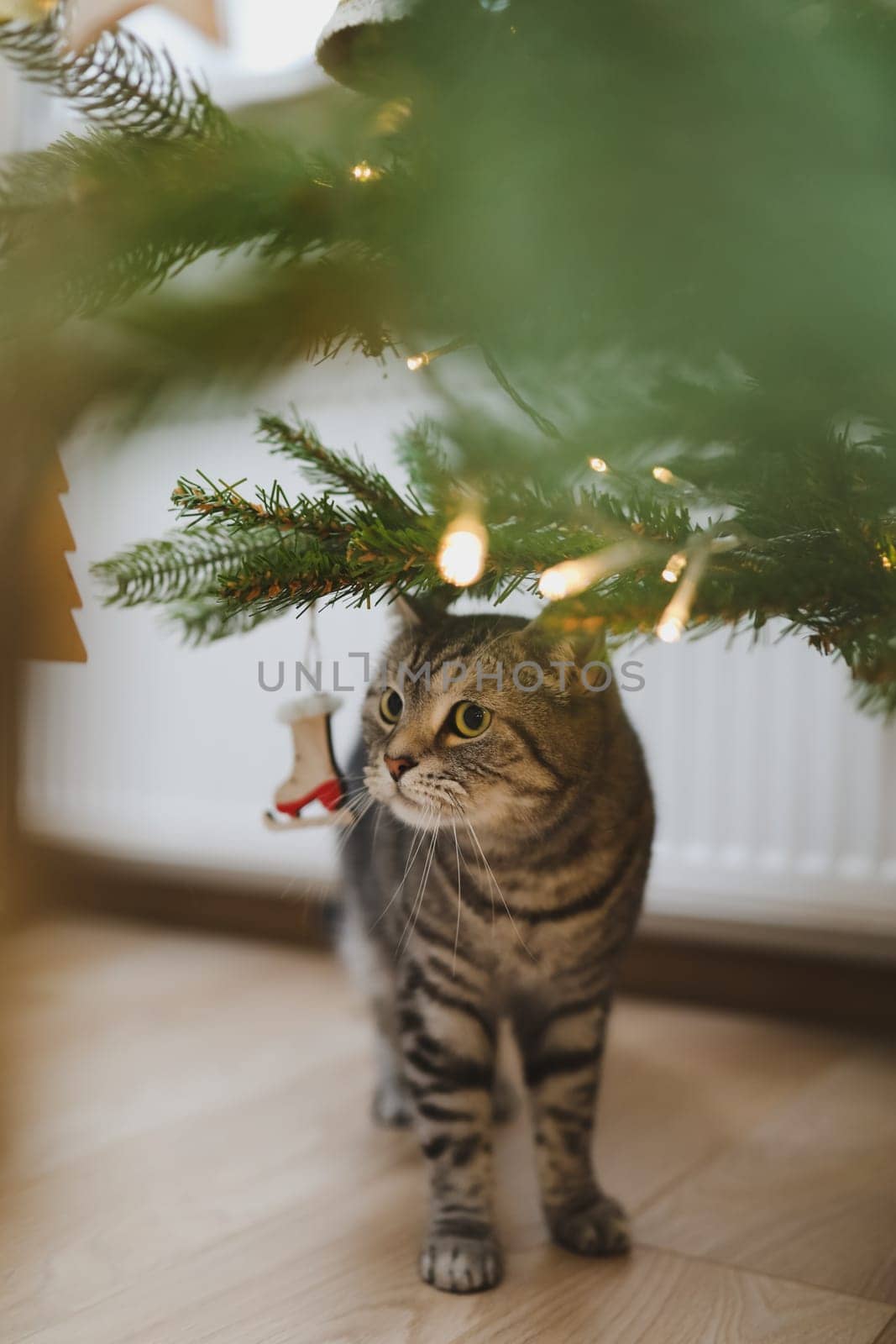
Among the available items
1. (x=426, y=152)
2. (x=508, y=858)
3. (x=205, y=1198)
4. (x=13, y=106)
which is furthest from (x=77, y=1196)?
(x=13, y=106)

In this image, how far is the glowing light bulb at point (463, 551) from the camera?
1.93ft

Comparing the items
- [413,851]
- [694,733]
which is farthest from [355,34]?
[694,733]

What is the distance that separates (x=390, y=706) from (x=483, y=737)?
0.31ft

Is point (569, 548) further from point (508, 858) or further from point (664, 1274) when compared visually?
point (664, 1274)

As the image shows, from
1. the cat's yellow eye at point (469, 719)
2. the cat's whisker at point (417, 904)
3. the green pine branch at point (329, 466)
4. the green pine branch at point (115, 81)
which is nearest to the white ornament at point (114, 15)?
the green pine branch at point (115, 81)

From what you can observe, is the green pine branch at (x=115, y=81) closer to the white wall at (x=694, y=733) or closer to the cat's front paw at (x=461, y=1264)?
the white wall at (x=694, y=733)

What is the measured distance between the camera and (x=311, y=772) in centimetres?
84

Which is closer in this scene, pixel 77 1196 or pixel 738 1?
pixel 738 1

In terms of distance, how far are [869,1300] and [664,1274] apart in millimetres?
141

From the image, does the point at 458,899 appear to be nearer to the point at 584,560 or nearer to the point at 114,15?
the point at 584,560

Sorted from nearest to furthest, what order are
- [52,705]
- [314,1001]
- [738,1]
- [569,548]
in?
[738,1] < [569,548] < [314,1001] < [52,705]

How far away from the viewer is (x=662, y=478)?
73 centimetres

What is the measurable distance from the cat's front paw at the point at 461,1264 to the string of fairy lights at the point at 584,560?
1.67ft

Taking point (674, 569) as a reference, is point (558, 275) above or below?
above
